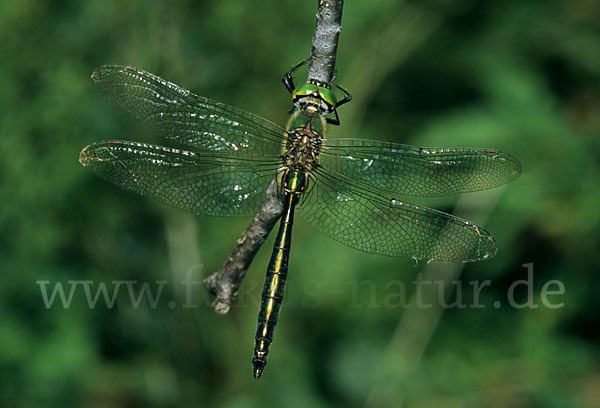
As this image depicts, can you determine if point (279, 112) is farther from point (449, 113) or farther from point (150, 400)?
point (150, 400)

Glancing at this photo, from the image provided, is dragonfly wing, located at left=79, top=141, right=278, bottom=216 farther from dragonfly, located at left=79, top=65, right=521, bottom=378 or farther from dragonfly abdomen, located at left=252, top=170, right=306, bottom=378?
dragonfly abdomen, located at left=252, top=170, right=306, bottom=378

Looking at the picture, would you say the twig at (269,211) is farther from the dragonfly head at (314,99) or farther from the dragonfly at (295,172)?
the dragonfly at (295,172)

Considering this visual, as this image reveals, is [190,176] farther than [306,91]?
Yes

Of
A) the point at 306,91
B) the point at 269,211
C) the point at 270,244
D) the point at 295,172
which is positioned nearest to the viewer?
the point at 269,211

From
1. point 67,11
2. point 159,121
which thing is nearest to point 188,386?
point 159,121

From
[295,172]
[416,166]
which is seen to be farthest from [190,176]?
[416,166]

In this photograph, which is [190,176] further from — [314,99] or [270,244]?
[270,244]
